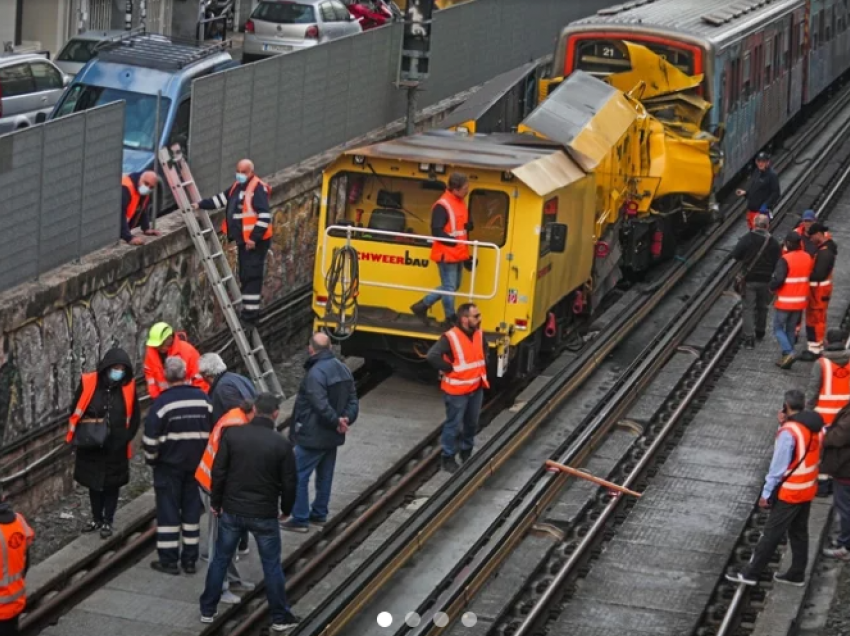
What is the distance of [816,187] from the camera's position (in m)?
30.7

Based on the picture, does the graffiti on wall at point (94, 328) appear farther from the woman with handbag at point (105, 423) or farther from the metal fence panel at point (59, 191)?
the woman with handbag at point (105, 423)

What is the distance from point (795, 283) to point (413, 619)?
27.3 ft

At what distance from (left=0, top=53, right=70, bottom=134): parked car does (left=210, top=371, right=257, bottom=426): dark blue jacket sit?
1341cm

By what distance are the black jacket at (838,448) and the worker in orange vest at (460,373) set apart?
313cm

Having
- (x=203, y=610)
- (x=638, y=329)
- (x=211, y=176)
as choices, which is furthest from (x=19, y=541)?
(x=638, y=329)

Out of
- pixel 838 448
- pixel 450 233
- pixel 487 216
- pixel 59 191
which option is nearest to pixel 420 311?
pixel 450 233

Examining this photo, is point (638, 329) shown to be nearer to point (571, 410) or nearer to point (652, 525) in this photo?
point (571, 410)

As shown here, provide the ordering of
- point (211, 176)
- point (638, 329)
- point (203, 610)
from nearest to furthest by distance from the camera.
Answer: point (203, 610) < point (211, 176) < point (638, 329)

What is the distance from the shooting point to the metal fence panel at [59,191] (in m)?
16.2

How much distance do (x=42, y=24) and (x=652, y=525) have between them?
25.2 metres

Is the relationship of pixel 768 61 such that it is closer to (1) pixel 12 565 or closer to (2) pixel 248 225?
(2) pixel 248 225

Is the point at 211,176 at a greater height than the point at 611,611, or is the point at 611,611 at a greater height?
the point at 211,176

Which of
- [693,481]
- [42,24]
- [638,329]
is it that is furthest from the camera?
[42,24]

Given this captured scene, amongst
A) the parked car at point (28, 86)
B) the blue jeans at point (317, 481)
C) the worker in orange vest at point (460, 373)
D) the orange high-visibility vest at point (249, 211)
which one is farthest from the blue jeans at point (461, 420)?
the parked car at point (28, 86)
